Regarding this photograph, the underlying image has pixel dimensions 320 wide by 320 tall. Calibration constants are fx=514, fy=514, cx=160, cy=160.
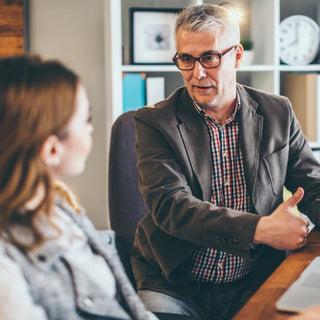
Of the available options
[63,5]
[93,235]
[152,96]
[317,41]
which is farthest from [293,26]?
[93,235]

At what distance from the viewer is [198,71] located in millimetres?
1533

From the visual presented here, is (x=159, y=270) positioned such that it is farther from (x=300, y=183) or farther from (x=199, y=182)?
(x=300, y=183)

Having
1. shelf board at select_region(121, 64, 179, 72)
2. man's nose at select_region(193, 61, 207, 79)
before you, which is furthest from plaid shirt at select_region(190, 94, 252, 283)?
shelf board at select_region(121, 64, 179, 72)

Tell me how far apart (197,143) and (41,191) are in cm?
76

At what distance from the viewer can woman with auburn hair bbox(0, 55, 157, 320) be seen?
0.80 meters

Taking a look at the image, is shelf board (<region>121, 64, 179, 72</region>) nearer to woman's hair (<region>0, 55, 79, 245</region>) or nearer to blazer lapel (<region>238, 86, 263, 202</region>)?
blazer lapel (<region>238, 86, 263, 202</region>)

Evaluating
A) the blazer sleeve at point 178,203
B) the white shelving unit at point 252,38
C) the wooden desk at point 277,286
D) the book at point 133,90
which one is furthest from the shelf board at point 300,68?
the wooden desk at point 277,286

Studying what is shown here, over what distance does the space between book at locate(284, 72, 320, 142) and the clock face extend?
0.10 meters

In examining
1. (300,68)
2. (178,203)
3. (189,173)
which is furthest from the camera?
(300,68)

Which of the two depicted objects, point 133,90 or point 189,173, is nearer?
point 189,173

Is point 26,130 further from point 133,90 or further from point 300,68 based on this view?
point 300,68

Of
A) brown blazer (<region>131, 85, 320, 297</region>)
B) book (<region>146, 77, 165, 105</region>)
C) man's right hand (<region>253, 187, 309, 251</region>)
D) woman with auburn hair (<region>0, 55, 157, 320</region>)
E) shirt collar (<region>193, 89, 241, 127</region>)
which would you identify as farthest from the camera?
book (<region>146, 77, 165, 105</region>)

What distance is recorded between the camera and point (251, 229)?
1.24 metres

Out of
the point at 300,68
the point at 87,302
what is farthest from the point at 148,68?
the point at 87,302
